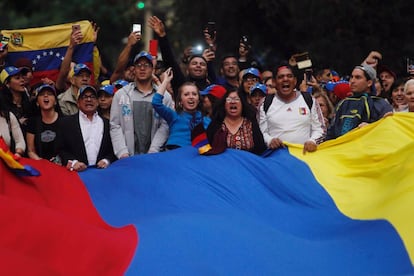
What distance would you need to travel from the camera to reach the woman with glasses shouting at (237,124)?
36.4ft

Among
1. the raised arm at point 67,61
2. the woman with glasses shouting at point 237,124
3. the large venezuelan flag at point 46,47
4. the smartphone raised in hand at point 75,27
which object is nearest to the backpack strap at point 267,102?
the woman with glasses shouting at point 237,124

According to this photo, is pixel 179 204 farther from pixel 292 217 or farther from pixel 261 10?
pixel 261 10

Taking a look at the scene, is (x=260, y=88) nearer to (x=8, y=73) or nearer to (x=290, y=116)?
(x=290, y=116)

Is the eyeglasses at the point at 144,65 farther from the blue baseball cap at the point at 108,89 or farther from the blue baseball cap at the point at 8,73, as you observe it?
the blue baseball cap at the point at 8,73

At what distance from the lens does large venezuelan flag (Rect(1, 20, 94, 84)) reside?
13.9m

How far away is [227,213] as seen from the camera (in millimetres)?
9688

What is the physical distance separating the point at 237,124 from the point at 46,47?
13.2ft

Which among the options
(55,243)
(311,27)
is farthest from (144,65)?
(311,27)

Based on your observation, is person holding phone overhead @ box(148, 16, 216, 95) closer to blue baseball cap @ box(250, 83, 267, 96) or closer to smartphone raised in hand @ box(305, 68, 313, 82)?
blue baseball cap @ box(250, 83, 267, 96)

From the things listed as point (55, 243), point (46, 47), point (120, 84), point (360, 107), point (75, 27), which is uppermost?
point (75, 27)

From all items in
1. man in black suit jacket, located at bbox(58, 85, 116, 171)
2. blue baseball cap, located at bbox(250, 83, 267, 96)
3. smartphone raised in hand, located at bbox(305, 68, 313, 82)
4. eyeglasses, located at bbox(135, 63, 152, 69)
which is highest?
eyeglasses, located at bbox(135, 63, 152, 69)

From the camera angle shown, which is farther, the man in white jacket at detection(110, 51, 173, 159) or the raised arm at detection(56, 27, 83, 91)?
the raised arm at detection(56, 27, 83, 91)

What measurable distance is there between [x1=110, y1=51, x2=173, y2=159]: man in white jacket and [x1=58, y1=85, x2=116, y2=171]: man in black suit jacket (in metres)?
0.15

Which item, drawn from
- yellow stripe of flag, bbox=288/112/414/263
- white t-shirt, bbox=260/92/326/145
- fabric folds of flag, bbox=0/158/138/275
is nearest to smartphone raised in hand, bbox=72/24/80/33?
white t-shirt, bbox=260/92/326/145
